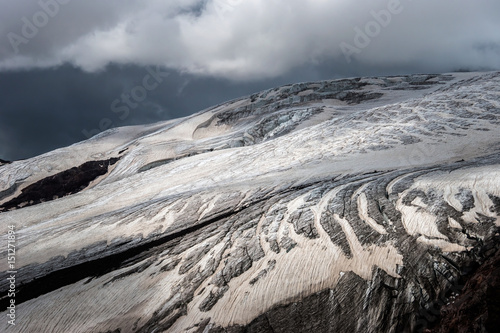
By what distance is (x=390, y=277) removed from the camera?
823 cm

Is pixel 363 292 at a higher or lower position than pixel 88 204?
lower

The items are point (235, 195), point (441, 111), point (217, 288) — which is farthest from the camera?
point (441, 111)

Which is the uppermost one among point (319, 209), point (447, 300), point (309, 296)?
point (319, 209)

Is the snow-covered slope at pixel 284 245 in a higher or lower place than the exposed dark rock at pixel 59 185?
lower

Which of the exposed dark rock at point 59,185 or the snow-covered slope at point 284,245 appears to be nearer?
the snow-covered slope at point 284,245

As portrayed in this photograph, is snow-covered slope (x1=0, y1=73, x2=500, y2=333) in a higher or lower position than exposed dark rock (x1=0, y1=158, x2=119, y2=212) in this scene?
lower

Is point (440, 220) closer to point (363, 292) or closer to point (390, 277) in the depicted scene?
point (390, 277)

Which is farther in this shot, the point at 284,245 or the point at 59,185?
the point at 59,185

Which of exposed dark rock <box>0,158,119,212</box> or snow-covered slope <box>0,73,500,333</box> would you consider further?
exposed dark rock <box>0,158,119,212</box>

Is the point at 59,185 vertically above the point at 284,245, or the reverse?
the point at 59,185

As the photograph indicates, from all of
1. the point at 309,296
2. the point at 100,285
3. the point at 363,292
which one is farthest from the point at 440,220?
the point at 100,285

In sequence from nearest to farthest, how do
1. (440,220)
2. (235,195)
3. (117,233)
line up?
(440,220) < (117,233) < (235,195)

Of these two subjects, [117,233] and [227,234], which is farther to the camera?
[117,233]

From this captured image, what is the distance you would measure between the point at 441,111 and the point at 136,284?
2434 cm
